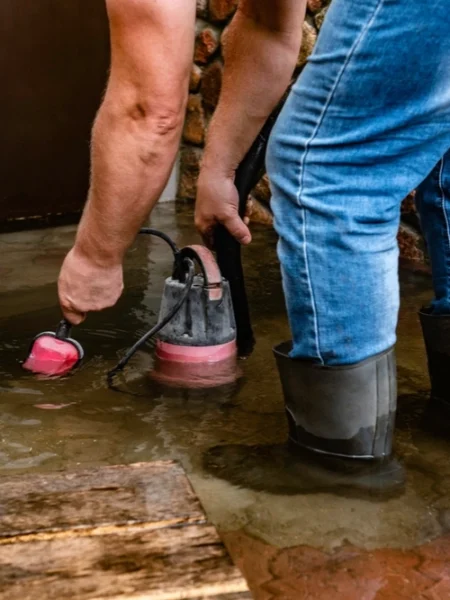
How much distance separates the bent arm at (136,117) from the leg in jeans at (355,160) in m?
0.19

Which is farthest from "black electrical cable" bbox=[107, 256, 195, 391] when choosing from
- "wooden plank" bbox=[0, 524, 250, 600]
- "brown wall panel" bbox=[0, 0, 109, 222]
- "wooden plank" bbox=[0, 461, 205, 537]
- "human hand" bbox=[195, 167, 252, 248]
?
"brown wall panel" bbox=[0, 0, 109, 222]

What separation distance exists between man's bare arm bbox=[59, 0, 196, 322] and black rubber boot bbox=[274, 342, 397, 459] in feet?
1.26

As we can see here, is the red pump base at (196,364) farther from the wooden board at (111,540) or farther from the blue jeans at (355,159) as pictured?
the wooden board at (111,540)

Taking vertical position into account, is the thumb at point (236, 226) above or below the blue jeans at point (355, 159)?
below

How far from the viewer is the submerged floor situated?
1.30 metres

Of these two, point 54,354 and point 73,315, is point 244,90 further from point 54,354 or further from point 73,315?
point 54,354

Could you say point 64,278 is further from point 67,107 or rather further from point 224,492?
point 67,107

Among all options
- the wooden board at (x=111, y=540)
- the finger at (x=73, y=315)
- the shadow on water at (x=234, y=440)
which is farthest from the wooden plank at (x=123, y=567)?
the finger at (x=73, y=315)

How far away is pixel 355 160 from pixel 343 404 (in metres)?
0.42

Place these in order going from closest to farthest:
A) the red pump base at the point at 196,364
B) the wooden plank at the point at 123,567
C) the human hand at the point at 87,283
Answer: the wooden plank at the point at 123,567 < the human hand at the point at 87,283 < the red pump base at the point at 196,364

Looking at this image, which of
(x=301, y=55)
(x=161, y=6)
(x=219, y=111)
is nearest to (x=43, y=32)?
(x=301, y=55)

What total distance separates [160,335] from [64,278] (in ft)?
1.23

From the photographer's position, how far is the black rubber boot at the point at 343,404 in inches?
60.6

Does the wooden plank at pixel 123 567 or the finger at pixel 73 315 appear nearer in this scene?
the wooden plank at pixel 123 567
